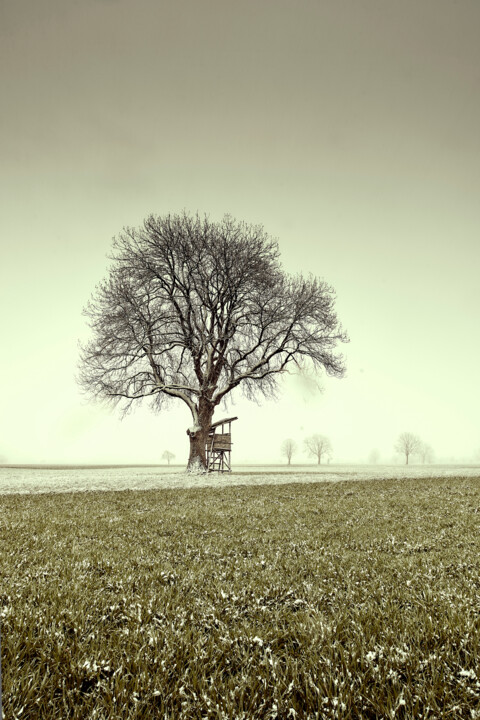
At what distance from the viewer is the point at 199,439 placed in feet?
108

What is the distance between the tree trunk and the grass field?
74.5 ft

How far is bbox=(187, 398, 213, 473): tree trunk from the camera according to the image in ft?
108

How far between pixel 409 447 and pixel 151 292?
123 metres

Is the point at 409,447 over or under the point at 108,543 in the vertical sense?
under

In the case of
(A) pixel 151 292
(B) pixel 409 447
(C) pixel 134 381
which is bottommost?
(B) pixel 409 447

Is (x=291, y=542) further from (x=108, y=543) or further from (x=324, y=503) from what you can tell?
(x=324, y=503)

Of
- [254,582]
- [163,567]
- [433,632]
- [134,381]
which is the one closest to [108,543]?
[163,567]

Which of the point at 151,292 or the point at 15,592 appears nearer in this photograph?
the point at 15,592

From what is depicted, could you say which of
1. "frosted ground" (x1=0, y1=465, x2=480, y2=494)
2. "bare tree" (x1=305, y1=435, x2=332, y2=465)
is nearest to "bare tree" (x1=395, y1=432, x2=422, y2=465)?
"bare tree" (x1=305, y1=435, x2=332, y2=465)

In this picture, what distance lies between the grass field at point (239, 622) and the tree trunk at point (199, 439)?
22.7 meters

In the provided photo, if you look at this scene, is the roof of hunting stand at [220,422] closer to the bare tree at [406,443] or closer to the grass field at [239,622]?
the grass field at [239,622]

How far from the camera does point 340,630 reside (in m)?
4.49

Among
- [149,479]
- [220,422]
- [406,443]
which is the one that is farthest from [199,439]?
[406,443]

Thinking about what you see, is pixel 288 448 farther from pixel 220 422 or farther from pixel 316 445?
pixel 220 422
